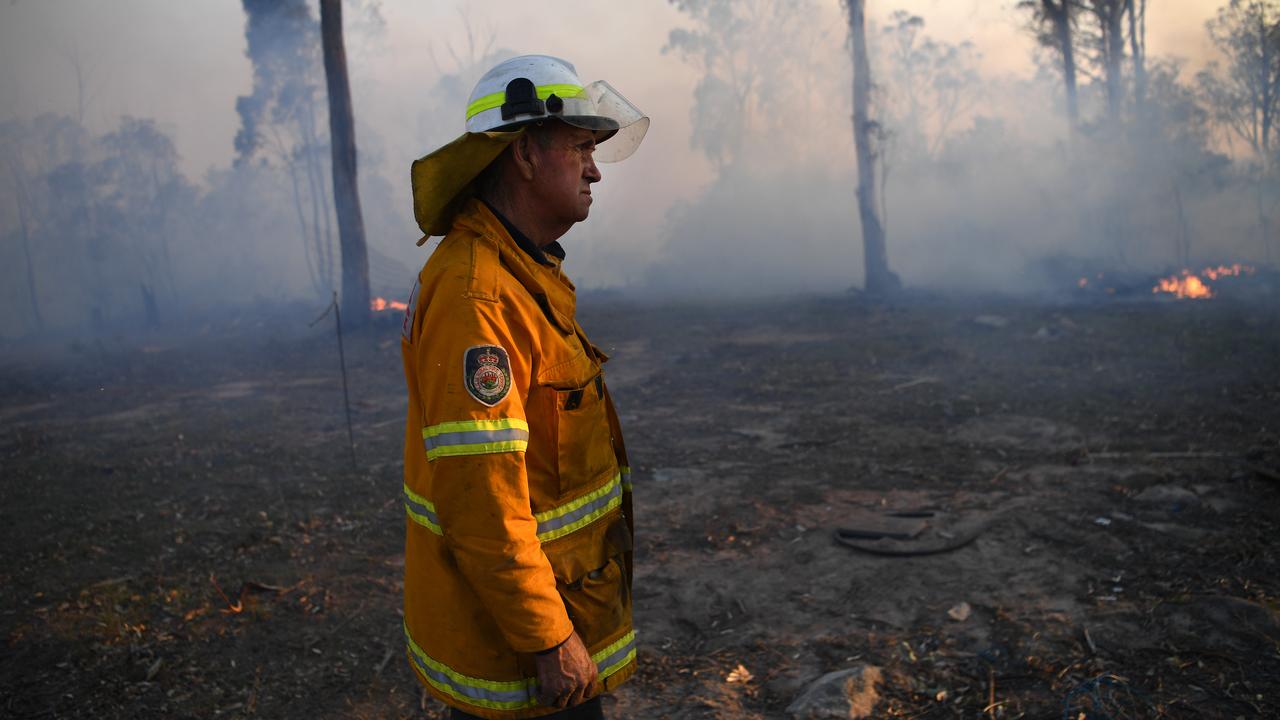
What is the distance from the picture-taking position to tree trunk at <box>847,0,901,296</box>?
19.9 m

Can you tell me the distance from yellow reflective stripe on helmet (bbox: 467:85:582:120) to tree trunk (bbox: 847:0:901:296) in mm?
→ 18969

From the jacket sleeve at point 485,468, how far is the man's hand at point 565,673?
5 cm

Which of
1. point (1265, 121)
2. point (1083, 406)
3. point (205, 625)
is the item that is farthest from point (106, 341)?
point (1265, 121)

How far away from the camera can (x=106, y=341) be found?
24703mm

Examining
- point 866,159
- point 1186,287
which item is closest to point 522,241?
point 866,159

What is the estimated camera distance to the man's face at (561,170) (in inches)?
70.6

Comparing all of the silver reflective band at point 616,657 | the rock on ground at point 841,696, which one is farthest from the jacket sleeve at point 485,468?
the rock on ground at point 841,696

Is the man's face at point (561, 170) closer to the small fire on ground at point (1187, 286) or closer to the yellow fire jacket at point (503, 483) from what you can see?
the yellow fire jacket at point (503, 483)

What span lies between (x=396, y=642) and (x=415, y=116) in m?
50.8

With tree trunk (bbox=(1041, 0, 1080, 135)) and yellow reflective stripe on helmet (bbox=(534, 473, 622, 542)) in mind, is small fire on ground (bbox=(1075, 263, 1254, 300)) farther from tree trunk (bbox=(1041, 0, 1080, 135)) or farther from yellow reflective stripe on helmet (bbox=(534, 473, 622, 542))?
yellow reflective stripe on helmet (bbox=(534, 473, 622, 542))

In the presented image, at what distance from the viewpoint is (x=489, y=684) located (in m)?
1.64

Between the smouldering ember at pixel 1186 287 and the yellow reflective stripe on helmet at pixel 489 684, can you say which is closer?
the yellow reflective stripe on helmet at pixel 489 684

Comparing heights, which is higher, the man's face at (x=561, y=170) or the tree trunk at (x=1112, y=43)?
the tree trunk at (x=1112, y=43)

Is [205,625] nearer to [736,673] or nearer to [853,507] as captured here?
[736,673]
